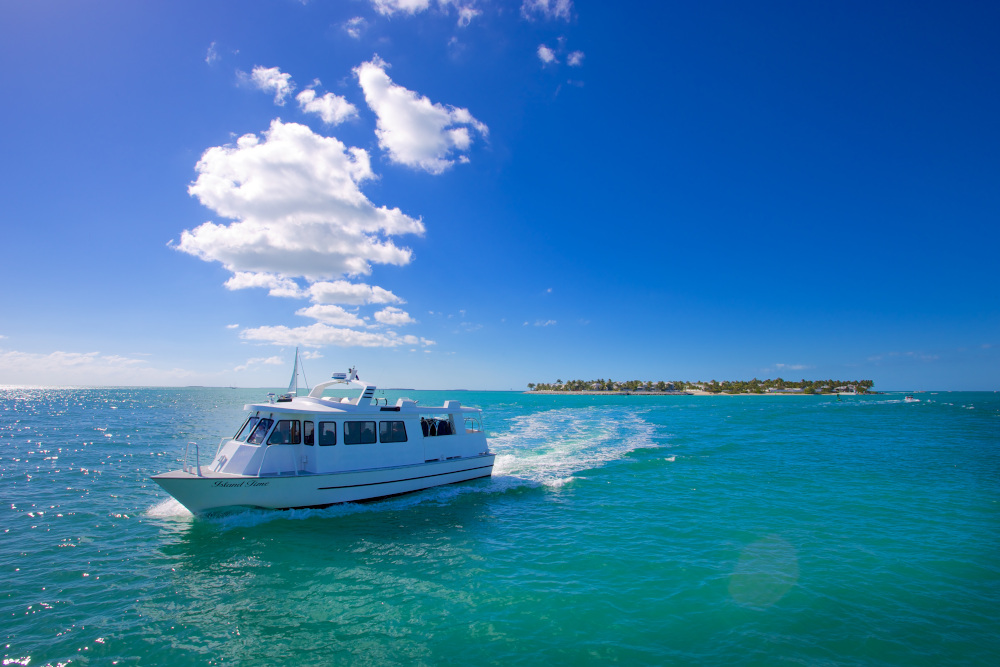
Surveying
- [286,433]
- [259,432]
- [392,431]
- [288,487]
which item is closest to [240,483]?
[288,487]

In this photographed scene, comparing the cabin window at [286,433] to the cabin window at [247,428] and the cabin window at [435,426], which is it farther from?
the cabin window at [435,426]

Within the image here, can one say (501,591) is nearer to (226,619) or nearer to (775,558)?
(226,619)

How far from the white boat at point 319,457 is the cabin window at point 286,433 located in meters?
0.03

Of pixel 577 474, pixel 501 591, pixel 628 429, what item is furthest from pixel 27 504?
pixel 628 429

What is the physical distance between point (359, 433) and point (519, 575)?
378 inches

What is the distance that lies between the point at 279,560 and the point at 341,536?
2340mm

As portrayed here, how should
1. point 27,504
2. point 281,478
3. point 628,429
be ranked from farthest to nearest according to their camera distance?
point 628,429
point 27,504
point 281,478

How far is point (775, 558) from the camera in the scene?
12.7 metres

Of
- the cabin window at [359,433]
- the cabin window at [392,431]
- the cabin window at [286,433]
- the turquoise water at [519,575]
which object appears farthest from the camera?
the cabin window at [392,431]

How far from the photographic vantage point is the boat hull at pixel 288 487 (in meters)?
14.5

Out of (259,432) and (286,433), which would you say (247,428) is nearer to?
(259,432)

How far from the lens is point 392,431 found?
63.1 feet

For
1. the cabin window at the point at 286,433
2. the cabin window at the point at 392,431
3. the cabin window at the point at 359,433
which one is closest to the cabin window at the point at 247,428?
the cabin window at the point at 286,433

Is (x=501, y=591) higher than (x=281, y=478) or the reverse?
the reverse
